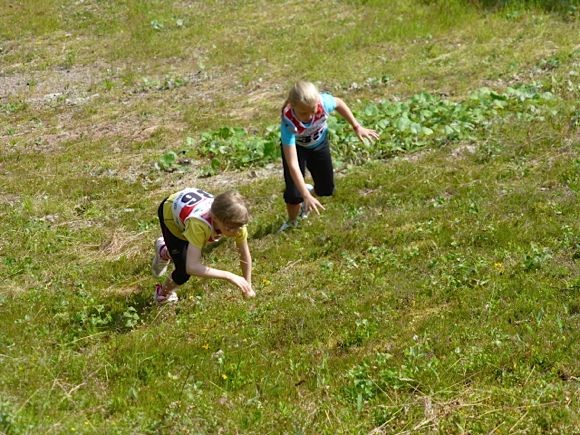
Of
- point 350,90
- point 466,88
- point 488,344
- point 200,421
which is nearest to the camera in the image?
point 200,421

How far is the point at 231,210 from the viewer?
5918 millimetres

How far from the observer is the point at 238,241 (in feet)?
21.1

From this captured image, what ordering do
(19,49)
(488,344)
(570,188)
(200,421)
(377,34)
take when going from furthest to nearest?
(19,49)
(377,34)
(570,188)
(488,344)
(200,421)

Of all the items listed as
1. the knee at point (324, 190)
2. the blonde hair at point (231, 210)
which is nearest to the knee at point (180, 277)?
the blonde hair at point (231, 210)

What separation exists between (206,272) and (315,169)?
2.67 m

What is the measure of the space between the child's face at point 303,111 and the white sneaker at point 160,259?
1720 mm

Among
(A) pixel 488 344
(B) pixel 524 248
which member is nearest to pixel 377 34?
(B) pixel 524 248

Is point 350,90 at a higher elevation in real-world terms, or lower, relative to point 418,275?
lower

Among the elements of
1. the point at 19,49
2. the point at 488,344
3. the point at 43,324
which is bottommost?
the point at 19,49

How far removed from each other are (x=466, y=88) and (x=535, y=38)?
10.5 ft

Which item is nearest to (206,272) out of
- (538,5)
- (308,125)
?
(308,125)

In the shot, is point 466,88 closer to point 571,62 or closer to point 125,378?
point 571,62

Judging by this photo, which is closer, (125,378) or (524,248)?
(125,378)

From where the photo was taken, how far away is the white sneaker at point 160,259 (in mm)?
7395
